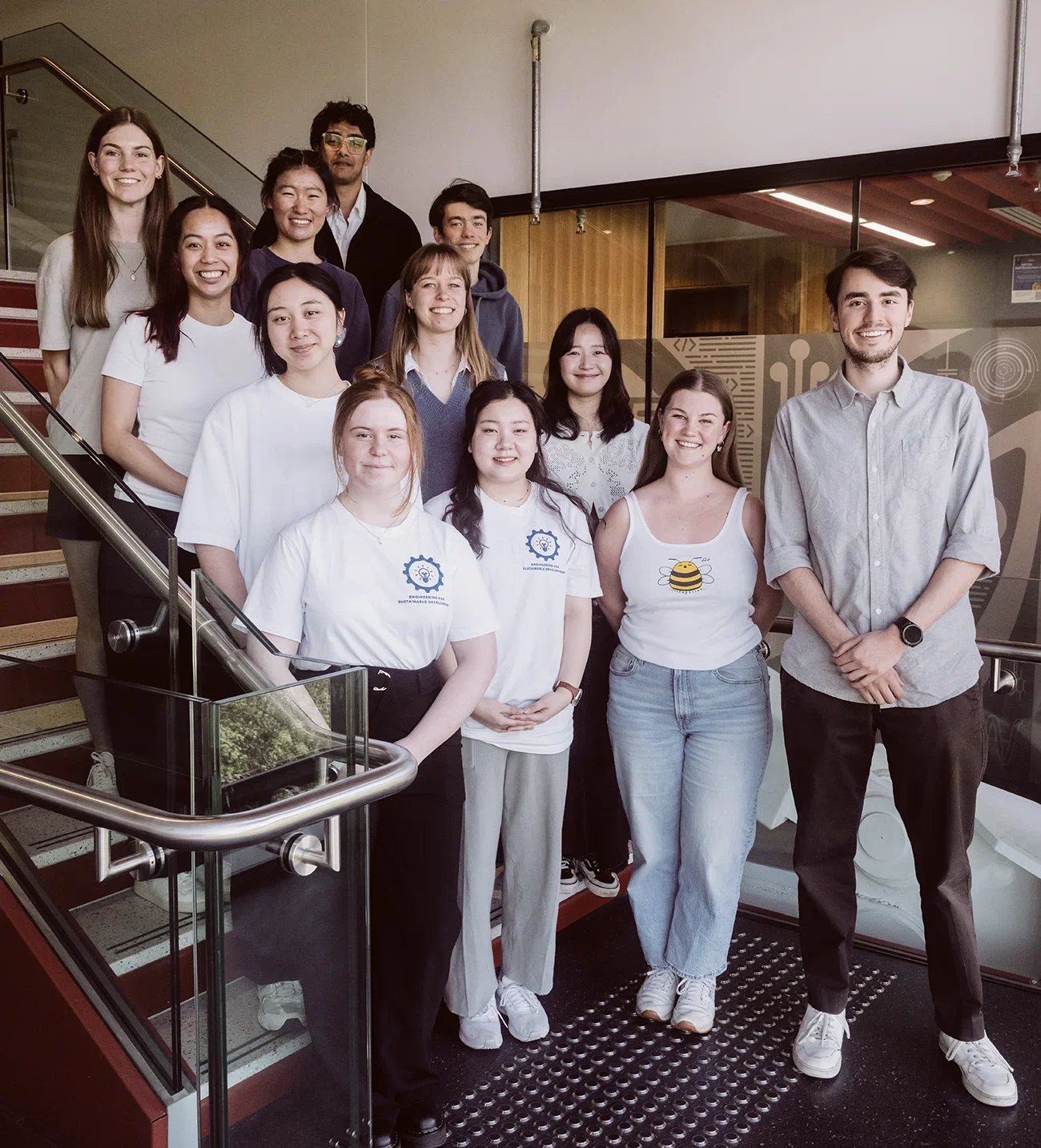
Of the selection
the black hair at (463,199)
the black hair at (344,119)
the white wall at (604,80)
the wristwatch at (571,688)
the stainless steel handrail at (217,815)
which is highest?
the white wall at (604,80)

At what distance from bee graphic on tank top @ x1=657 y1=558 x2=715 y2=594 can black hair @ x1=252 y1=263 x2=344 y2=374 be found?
106 centimetres

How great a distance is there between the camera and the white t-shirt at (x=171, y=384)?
273cm

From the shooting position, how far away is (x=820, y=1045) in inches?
108

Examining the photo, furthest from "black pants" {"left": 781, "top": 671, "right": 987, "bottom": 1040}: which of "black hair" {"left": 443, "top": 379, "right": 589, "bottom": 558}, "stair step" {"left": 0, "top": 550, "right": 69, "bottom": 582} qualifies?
"stair step" {"left": 0, "top": 550, "right": 69, "bottom": 582}

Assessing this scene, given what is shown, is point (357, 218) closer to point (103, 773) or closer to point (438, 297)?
point (438, 297)

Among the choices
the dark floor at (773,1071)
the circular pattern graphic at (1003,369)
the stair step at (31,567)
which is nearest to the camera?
the stair step at (31,567)

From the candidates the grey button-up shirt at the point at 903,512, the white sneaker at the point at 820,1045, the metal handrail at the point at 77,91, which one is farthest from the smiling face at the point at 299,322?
the metal handrail at the point at 77,91

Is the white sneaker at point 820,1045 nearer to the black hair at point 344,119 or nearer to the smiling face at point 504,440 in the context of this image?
the smiling face at point 504,440

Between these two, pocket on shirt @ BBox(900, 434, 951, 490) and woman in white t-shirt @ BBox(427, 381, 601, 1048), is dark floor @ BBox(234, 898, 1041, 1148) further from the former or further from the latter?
pocket on shirt @ BBox(900, 434, 951, 490)

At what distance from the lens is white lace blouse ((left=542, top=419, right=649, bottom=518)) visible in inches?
129

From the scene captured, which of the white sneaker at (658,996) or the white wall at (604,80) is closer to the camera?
the white sneaker at (658,996)

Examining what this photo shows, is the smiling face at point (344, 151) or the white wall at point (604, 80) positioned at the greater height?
the white wall at point (604, 80)

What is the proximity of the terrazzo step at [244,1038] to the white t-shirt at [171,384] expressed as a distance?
1.34 m

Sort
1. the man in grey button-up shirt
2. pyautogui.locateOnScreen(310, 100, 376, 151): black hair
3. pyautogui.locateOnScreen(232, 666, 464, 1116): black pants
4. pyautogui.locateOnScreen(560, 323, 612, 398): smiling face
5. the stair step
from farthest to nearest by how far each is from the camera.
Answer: pyautogui.locateOnScreen(310, 100, 376, 151): black hair
pyautogui.locateOnScreen(560, 323, 612, 398): smiling face
the man in grey button-up shirt
pyautogui.locateOnScreen(232, 666, 464, 1116): black pants
the stair step
